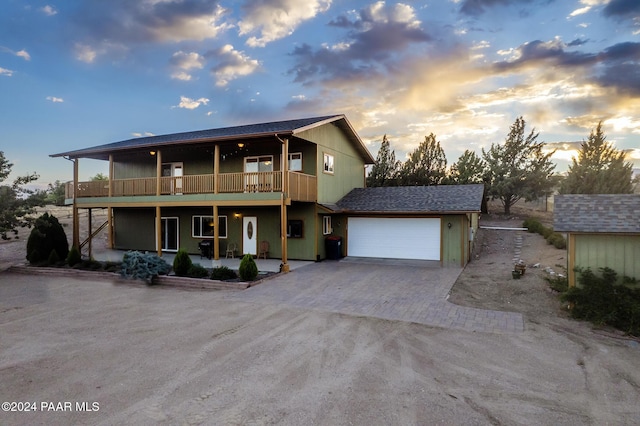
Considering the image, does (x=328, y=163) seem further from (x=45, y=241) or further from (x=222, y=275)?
(x=45, y=241)

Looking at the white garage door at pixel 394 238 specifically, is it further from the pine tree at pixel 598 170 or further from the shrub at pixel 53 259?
the pine tree at pixel 598 170

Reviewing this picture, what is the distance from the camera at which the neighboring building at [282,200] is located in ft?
48.0

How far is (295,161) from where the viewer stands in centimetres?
1642

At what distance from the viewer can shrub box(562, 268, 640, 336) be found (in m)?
A: 6.76

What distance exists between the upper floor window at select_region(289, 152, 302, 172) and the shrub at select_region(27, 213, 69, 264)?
11.3 metres

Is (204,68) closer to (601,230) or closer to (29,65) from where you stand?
(29,65)

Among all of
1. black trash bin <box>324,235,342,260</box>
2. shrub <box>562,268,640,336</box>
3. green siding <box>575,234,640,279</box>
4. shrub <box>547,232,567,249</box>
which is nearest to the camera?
shrub <box>562,268,640,336</box>

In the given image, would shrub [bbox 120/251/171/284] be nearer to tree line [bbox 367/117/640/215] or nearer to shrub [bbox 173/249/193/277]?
shrub [bbox 173/249/193/277]

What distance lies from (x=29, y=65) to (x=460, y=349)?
2341 centimetres

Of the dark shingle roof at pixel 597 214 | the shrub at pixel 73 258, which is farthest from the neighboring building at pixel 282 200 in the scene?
the dark shingle roof at pixel 597 214

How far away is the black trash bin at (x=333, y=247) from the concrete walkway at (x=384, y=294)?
1837 mm

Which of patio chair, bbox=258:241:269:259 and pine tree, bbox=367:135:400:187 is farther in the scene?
pine tree, bbox=367:135:400:187

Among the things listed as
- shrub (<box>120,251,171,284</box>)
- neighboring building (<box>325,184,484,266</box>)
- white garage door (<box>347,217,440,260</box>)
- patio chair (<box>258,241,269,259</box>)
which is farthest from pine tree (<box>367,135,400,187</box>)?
shrub (<box>120,251,171,284</box>)

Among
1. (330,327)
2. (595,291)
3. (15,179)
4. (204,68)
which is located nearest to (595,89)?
(595,291)
